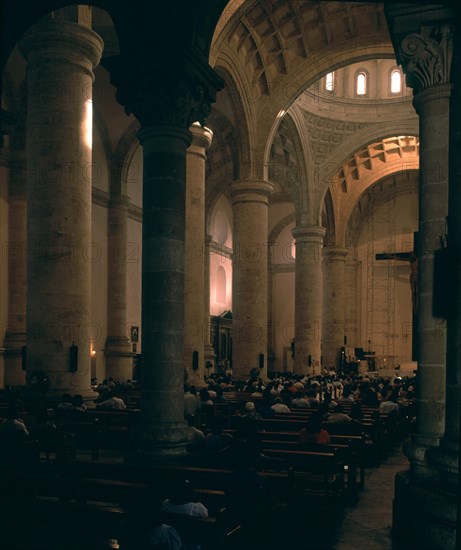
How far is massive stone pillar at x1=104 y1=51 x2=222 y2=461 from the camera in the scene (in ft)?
28.1

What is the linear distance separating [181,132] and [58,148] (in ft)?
17.4

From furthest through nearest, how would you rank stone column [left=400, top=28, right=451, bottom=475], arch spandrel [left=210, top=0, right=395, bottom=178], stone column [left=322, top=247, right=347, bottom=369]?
stone column [left=322, top=247, right=347, bottom=369] < arch spandrel [left=210, top=0, right=395, bottom=178] < stone column [left=400, top=28, right=451, bottom=475]

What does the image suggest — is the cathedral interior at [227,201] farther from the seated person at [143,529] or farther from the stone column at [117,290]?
the seated person at [143,529]

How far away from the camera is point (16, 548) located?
17.8ft

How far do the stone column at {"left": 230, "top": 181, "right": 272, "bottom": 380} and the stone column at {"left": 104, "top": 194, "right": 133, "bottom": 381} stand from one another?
6.03 metres

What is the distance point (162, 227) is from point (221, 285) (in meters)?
35.6

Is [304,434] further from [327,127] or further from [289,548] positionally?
[327,127]

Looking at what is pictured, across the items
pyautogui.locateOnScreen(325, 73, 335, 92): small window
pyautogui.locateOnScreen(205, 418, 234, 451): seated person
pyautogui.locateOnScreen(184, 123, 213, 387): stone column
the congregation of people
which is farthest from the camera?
pyautogui.locateOnScreen(325, 73, 335, 92): small window

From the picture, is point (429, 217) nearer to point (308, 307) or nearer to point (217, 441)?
point (217, 441)

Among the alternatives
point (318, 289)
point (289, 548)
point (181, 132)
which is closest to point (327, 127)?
point (318, 289)

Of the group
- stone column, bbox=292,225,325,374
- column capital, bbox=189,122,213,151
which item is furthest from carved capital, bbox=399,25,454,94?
stone column, bbox=292,225,325,374

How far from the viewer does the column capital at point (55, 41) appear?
13.4m

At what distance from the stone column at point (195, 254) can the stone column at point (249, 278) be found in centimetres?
418

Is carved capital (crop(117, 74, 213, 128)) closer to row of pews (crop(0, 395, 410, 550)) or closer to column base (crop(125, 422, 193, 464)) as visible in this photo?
column base (crop(125, 422, 193, 464))
